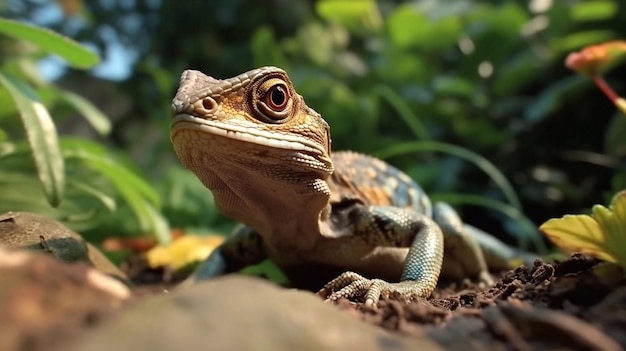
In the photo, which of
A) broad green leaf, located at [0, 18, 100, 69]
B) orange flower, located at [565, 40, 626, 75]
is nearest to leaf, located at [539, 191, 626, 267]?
orange flower, located at [565, 40, 626, 75]

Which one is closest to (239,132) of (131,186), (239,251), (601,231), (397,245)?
(397,245)

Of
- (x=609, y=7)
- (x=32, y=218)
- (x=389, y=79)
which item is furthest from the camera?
(x=389, y=79)

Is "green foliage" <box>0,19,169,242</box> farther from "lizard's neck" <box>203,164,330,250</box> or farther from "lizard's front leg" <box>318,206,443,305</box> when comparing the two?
"lizard's front leg" <box>318,206,443,305</box>

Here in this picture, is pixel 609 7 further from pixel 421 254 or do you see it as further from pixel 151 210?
pixel 151 210

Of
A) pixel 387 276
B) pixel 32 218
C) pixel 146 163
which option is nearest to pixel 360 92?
pixel 146 163

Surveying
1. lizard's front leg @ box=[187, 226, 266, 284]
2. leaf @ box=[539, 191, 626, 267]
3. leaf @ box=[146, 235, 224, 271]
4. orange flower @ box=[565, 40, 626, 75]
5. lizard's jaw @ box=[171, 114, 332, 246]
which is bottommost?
leaf @ box=[146, 235, 224, 271]

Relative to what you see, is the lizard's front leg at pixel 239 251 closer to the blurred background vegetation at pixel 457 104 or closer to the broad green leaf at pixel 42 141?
the broad green leaf at pixel 42 141
